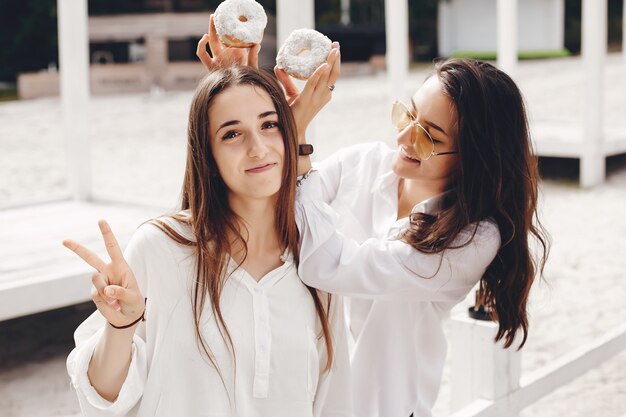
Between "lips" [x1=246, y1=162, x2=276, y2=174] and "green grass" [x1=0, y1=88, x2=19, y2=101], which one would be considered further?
"green grass" [x1=0, y1=88, x2=19, y2=101]

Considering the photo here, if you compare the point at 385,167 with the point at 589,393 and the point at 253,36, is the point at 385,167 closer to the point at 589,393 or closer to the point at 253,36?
the point at 253,36

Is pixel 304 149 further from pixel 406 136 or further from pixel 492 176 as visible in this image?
pixel 492 176

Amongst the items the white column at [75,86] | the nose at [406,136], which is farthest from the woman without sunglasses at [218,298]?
the white column at [75,86]

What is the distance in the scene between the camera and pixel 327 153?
9.60 m

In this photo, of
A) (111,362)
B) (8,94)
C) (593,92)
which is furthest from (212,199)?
(8,94)

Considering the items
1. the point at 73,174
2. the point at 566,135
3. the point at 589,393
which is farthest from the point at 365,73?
the point at 589,393

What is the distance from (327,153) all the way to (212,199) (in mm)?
7890

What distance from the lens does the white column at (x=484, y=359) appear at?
8.86ft

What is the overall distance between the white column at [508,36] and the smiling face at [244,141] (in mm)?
6645

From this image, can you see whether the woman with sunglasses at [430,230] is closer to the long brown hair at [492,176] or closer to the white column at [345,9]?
the long brown hair at [492,176]

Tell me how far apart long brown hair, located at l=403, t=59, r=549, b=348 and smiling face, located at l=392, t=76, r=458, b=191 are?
0.9 inches

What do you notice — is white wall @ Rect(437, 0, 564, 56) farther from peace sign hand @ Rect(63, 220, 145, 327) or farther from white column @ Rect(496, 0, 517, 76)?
peace sign hand @ Rect(63, 220, 145, 327)

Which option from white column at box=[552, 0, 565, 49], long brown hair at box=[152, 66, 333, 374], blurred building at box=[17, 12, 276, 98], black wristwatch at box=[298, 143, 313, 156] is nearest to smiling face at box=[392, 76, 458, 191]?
black wristwatch at box=[298, 143, 313, 156]

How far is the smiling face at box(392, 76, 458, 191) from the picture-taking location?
2.03 meters
